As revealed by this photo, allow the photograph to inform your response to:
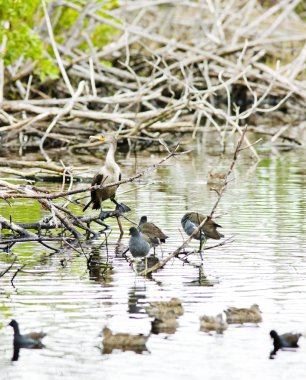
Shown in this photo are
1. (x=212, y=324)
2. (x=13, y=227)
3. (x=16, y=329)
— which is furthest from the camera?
(x=13, y=227)

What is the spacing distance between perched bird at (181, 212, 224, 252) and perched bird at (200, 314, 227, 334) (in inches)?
136

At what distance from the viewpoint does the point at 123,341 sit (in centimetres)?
910

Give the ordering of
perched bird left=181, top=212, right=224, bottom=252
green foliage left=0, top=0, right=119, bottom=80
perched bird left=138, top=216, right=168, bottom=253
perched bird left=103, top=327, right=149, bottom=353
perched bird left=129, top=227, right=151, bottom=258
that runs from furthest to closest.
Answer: green foliage left=0, top=0, right=119, bottom=80 < perched bird left=181, top=212, right=224, bottom=252 < perched bird left=138, top=216, right=168, bottom=253 < perched bird left=129, top=227, right=151, bottom=258 < perched bird left=103, top=327, right=149, bottom=353

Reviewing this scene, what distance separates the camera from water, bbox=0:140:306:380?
8.76m

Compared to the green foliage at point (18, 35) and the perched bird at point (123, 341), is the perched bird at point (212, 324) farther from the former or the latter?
the green foliage at point (18, 35)

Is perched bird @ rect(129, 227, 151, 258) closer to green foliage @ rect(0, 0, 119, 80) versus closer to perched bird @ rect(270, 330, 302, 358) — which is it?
perched bird @ rect(270, 330, 302, 358)

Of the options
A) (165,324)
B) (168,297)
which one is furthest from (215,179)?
(165,324)

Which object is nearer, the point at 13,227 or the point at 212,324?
the point at 212,324

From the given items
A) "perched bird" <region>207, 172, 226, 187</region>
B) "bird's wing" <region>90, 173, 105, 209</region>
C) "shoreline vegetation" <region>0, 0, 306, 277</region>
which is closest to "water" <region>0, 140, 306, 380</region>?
"bird's wing" <region>90, 173, 105, 209</region>

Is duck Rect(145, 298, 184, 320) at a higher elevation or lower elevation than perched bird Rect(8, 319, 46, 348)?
higher

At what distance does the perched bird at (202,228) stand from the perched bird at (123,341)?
13.3ft

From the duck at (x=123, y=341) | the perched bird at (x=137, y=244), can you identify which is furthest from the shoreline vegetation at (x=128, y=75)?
the duck at (x=123, y=341)

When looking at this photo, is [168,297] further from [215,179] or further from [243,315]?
[215,179]

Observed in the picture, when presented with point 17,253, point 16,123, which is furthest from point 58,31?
point 17,253
